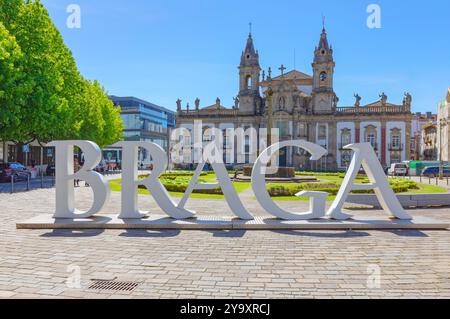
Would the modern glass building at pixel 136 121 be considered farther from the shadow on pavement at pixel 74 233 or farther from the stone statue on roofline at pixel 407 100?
the shadow on pavement at pixel 74 233

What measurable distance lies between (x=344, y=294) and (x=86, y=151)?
8.19 metres

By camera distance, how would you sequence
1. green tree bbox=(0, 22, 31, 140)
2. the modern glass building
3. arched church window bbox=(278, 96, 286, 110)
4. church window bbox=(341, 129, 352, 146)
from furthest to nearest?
the modern glass building < arched church window bbox=(278, 96, 286, 110) < church window bbox=(341, 129, 352, 146) < green tree bbox=(0, 22, 31, 140)

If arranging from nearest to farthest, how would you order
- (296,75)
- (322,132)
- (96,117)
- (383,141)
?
(96,117) → (383,141) → (322,132) → (296,75)

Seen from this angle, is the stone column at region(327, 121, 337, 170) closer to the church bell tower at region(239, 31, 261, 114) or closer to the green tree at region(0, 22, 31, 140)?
the church bell tower at region(239, 31, 261, 114)

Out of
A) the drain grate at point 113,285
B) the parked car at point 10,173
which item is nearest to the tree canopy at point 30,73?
the parked car at point 10,173

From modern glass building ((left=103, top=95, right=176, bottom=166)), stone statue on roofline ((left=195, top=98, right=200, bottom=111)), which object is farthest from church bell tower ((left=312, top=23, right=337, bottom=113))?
modern glass building ((left=103, top=95, right=176, bottom=166))

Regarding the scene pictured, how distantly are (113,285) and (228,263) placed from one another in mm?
2326

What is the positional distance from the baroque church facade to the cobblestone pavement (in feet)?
184

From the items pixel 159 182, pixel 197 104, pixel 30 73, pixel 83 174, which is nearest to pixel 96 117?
pixel 30 73

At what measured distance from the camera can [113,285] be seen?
240 inches

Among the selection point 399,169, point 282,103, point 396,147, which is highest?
point 282,103

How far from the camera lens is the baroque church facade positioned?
65.3m

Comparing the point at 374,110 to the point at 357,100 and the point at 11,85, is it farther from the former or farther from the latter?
the point at 11,85
